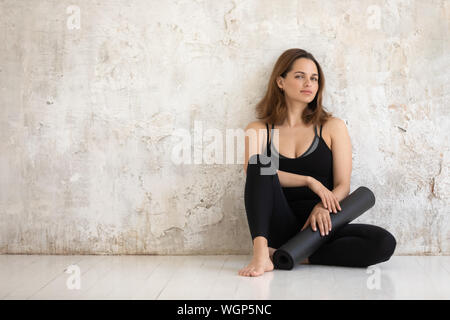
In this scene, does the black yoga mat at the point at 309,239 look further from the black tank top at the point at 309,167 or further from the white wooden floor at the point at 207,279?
the black tank top at the point at 309,167

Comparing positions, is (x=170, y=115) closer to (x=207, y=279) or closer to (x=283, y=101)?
(x=283, y=101)

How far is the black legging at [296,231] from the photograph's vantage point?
2.37 m

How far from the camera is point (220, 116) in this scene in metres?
2.84

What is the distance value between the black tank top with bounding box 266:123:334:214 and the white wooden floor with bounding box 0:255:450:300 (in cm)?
35

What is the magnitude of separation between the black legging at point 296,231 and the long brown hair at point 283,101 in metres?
0.42

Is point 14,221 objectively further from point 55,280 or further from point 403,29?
point 403,29

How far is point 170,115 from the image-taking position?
2.85 m

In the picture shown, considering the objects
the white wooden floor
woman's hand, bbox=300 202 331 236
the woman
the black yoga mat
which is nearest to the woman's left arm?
the woman

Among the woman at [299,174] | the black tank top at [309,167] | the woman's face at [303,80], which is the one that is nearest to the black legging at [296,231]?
the woman at [299,174]

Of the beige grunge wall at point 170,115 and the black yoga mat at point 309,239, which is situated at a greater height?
the beige grunge wall at point 170,115

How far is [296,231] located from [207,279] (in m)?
0.55

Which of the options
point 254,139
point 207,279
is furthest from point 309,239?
point 254,139

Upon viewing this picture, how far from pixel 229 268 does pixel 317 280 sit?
465 millimetres
